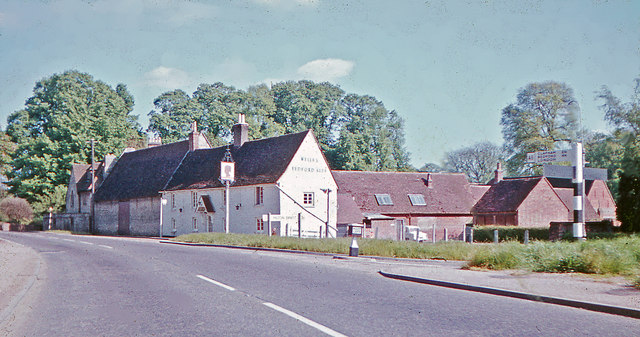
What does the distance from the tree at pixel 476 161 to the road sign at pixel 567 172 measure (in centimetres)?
5662

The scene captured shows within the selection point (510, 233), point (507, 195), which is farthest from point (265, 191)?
point (507, 195)

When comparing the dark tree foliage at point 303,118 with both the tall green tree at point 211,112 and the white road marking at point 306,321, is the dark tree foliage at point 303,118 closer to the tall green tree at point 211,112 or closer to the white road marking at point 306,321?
the tall green tree at point 211,112

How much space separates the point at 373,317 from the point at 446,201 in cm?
4672

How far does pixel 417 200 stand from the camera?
5328cm

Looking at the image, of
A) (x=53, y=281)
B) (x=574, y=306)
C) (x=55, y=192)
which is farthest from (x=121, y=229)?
(x=574, y=306)

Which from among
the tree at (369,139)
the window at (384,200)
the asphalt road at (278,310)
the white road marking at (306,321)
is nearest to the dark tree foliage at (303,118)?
the tree at (369,139)

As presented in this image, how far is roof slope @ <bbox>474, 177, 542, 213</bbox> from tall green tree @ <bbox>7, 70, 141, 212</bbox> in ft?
141

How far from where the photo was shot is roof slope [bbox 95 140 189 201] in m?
55.3

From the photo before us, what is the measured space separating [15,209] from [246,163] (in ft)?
108

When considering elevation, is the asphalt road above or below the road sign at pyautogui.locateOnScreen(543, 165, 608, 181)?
below

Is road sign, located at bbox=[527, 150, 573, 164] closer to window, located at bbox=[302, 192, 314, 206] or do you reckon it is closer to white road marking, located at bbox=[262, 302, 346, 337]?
white road marking, located at bbox=[262, 302, 346, 337]

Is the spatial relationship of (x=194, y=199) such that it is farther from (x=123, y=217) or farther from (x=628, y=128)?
(x=628, y=128)

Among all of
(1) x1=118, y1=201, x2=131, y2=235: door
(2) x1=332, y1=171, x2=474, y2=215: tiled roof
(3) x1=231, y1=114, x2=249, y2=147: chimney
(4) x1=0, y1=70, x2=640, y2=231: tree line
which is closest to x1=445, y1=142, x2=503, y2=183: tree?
(4) x1=0, y1=70, x2=640, y2=231: tree line

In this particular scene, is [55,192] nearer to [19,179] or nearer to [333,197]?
[19,179]
